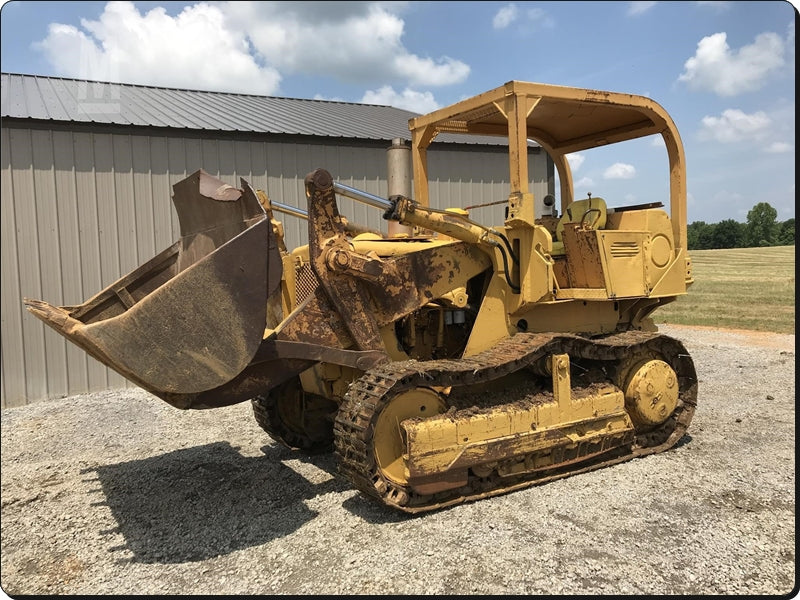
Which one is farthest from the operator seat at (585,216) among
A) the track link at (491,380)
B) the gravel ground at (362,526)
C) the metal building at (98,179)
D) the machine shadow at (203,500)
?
the metal building at (98,179)

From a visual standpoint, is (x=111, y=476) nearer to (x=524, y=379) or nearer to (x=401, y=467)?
(x=401, y=467)

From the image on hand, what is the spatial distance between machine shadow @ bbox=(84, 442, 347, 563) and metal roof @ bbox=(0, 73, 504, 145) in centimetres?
548

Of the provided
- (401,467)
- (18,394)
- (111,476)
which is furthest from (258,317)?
(18,394)

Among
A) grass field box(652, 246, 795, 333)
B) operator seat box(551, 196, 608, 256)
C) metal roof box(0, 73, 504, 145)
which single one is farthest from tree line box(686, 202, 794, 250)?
operator seat box(551, 196, 608, 256)

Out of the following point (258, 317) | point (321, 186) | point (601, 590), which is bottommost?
point (601, 590)

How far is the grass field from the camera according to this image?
51.7 feet

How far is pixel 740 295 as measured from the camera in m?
20.5

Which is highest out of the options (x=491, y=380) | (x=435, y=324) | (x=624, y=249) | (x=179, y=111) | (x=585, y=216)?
(x=179, y=111)

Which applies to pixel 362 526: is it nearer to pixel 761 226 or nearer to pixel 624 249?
pixel 624 249

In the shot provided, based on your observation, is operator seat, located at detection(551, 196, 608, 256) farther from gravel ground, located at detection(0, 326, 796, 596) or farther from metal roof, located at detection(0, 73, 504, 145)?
metal roof, located at detection(0, 73, 504, 145)

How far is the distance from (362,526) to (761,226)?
43.1 m

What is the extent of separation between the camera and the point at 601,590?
3547mm

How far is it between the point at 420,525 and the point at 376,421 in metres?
0.77

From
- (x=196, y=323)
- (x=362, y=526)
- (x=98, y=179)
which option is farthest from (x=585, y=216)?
(x=98, y=179)
